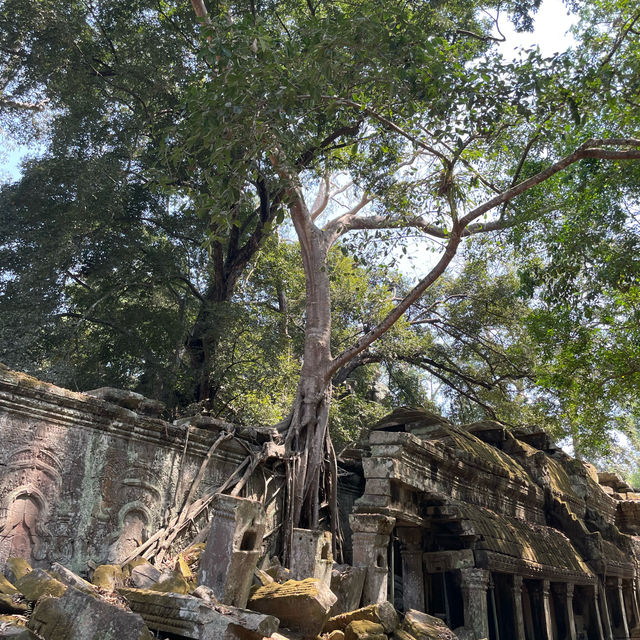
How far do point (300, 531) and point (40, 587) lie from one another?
5.67 feet

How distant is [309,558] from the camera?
4.15 meters

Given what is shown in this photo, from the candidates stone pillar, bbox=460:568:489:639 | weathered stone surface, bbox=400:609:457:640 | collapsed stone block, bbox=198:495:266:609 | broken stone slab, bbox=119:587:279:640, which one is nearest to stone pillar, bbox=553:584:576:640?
stone pillar, bbox=460:568:489:639

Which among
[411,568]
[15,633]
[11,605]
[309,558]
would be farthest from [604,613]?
[15,633]

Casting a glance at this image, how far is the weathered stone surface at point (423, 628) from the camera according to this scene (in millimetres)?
4031

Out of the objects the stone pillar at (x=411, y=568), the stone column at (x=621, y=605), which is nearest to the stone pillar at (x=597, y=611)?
the stone column at (x=621, y=605)

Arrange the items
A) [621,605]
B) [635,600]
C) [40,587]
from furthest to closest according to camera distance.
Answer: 1. [635,600]
2. [621,605]
3. [40,587]

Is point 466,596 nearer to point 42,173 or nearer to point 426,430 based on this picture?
point 426,430

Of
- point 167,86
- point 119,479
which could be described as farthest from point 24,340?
point 167,86

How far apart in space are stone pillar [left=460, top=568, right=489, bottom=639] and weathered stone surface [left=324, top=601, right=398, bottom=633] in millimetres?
2070

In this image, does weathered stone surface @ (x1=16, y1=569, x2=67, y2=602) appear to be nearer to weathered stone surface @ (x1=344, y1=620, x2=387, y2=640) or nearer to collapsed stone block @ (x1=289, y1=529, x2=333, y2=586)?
collapsed stone block @ (x1=289, y1=529, x2=333, y2=586)

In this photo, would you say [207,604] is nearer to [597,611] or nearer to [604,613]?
[597,611]

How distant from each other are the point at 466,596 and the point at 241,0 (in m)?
8.88

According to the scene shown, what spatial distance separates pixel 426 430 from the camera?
7109mm

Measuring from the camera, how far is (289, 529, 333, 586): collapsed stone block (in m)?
4.13
